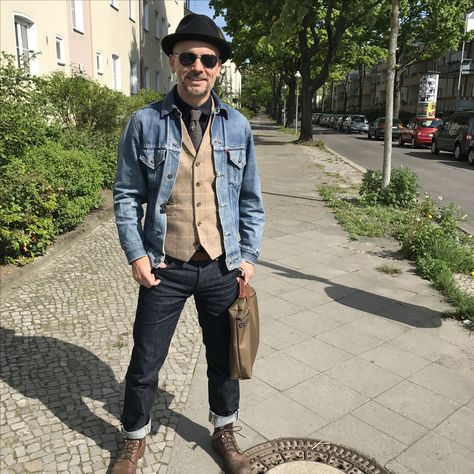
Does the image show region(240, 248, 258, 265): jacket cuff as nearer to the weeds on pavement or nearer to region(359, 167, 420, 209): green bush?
the weeds on pavement

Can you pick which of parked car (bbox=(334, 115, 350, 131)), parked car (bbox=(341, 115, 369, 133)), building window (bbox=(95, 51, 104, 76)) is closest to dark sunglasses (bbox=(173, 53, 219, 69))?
building window (bbox=(95, 51, 104, 76))

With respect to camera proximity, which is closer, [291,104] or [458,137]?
[458,137]

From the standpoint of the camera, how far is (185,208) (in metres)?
2.29

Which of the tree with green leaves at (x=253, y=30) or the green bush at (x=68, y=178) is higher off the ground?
the tree with green leaves at (x=253, y=30)

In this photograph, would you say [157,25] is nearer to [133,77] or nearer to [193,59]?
[133,77]

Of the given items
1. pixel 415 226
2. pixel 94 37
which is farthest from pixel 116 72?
pixel 415 226

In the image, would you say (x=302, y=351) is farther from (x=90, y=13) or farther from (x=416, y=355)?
(x=90, y=13)

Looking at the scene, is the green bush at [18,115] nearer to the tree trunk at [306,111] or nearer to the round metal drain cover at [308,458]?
the round metal drain cover at [308,458]

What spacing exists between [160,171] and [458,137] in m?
19.2

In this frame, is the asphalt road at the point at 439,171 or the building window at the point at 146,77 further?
the building window at the point at 146,77

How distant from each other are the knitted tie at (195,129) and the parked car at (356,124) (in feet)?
131

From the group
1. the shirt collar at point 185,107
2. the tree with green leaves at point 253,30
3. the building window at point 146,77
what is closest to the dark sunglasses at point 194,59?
the shirt collar at point 185,107

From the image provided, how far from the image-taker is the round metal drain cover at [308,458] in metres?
2.57

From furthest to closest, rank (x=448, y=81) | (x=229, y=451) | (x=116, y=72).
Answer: (x=448, y=81) < (x=116, y=72) < (x=229, y=451)
